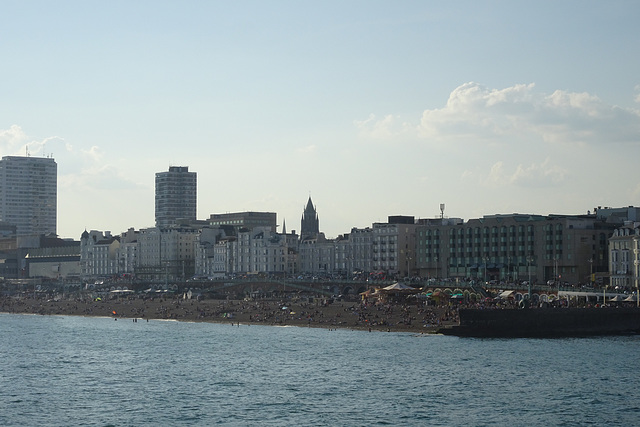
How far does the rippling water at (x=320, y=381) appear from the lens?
71.5 m

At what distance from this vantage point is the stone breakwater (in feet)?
A: 451

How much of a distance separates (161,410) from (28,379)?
23504mm

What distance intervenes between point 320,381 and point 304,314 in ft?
230

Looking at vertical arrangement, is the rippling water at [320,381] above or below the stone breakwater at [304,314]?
below

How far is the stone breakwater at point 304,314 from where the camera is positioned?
137500 millimetres

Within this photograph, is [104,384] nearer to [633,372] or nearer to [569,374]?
[569,374]

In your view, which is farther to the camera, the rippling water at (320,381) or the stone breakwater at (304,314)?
the stone breakwater at (304,314)

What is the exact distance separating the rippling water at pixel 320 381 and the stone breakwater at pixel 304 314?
8474 mm

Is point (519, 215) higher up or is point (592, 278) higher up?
point (519, 215)

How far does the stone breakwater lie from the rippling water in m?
8.47

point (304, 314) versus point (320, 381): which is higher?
point (304, 314)

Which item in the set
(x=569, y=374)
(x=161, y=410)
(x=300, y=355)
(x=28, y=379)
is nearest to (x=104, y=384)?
(x=28, y=379)

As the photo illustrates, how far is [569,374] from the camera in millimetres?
90062

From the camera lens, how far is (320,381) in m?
88.2
